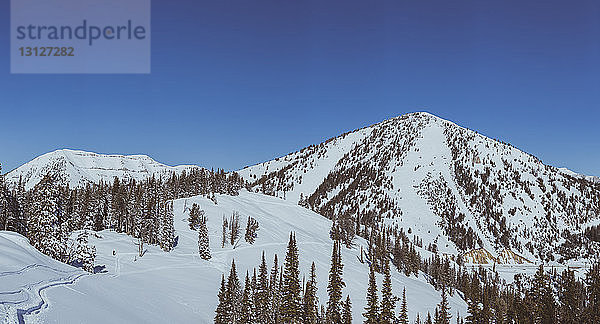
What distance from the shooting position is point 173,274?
246 ft

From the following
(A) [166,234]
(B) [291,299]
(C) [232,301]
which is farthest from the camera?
(A) [166,234]

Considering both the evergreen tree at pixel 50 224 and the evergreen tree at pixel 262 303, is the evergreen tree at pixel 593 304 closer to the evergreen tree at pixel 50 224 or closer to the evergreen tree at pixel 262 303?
the evergreen tree at pixel 262 303

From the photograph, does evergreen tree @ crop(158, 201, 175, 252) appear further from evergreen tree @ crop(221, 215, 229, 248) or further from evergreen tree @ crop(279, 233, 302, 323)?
evergreen tree @ crop(279, 233, 302, 323)

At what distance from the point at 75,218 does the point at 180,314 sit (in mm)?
64646

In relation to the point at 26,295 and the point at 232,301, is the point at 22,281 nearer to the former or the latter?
the point at 26,295

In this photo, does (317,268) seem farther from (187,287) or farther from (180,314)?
(180,314)

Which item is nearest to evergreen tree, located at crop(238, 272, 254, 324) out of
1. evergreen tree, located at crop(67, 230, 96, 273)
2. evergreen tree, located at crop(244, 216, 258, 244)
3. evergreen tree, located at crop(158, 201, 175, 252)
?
evergreen tree, located at crop(67, 230, 96, 273)

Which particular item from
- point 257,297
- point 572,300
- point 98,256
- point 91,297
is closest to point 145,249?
point 98,256

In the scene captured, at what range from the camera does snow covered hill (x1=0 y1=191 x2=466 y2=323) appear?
26.8m

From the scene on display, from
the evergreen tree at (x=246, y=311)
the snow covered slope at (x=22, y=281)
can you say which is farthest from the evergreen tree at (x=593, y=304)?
the snow covered slope at (x=22, y=281)

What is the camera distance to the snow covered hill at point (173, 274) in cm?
2684

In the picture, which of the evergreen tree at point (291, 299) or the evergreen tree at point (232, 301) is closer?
the evergreen tree at point (291, 299)

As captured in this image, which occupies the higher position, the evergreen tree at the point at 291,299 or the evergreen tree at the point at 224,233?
the evergreen tree at the point at 291,299

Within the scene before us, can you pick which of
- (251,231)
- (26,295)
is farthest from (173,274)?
(26,295)
